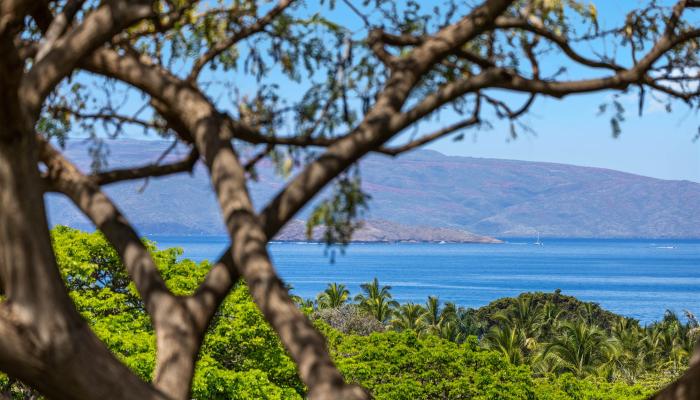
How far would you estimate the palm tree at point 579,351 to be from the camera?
58125 millimetres

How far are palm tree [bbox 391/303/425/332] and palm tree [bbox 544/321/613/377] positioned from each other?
9.81 meters

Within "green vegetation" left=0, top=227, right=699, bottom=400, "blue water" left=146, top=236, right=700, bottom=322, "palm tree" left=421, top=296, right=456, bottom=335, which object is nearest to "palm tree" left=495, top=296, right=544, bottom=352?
"palm tree" left=421, top=296, right=456, bottom=335

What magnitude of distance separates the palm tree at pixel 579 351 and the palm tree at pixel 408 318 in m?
9.81

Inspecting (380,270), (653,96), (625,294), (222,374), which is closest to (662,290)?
(625,294)

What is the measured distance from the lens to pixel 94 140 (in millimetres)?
7262

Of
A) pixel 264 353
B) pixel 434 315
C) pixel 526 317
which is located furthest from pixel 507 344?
pixel 264 353

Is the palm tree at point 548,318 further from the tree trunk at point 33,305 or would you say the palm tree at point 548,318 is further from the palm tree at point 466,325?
the tree trunk at point 33,305

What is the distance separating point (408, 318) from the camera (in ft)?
226

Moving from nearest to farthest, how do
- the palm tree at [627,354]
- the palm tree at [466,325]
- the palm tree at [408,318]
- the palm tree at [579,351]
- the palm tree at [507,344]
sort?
the palm tree at [627,354]
the palm tree at [579,351]
the palm tree at [507,344]
the palm tree at [408,318]
the palm tree at [466,325]

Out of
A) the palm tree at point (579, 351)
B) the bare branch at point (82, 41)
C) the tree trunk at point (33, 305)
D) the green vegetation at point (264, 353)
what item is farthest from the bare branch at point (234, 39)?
the palm tree at point (579, 351)

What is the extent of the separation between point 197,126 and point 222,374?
51.1 feet

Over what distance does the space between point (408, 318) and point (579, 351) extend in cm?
1364

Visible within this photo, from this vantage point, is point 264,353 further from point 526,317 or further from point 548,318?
point 526,317

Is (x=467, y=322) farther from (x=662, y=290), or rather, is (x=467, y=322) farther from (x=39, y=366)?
(x=662, y=290)
